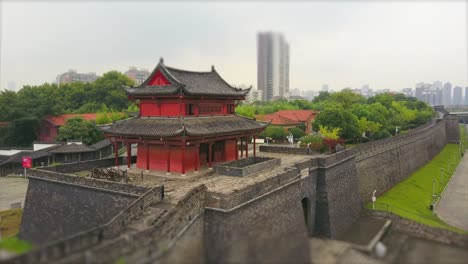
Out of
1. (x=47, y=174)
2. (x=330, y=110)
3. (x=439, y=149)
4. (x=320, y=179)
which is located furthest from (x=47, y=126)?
(x=439, y=149)

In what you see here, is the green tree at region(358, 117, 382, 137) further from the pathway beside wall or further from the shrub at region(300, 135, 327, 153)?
the pathway beside wall

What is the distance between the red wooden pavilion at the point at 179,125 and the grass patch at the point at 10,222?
809 cm

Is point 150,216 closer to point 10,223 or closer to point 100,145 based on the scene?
point 10,223

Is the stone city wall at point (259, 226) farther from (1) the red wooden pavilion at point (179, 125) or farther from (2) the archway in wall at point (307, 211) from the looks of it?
(1) the red wooden pavilion at point (179, 125)

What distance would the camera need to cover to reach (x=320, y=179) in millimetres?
23938

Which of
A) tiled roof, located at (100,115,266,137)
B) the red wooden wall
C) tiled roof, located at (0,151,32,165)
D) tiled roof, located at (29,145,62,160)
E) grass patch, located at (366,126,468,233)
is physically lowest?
grass patch, located at (366,126,468,233)

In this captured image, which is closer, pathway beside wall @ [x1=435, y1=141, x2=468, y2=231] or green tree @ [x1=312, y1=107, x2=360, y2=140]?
pathway beside wall @ [x1=435, y1=141, x2=468, y2=231]

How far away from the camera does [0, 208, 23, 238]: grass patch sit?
22.4 m

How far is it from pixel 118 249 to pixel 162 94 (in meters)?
13.5

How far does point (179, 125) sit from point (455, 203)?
25.3 metres

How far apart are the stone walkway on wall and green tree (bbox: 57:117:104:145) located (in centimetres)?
4013

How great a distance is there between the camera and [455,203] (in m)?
31.2

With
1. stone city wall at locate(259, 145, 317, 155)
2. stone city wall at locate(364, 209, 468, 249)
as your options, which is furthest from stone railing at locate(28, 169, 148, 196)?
stone city wall at locate(259, 145, 317, 155)

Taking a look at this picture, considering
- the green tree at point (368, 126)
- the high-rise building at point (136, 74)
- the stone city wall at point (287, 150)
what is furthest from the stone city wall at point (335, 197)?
the high-rise building at point (136, 74)
